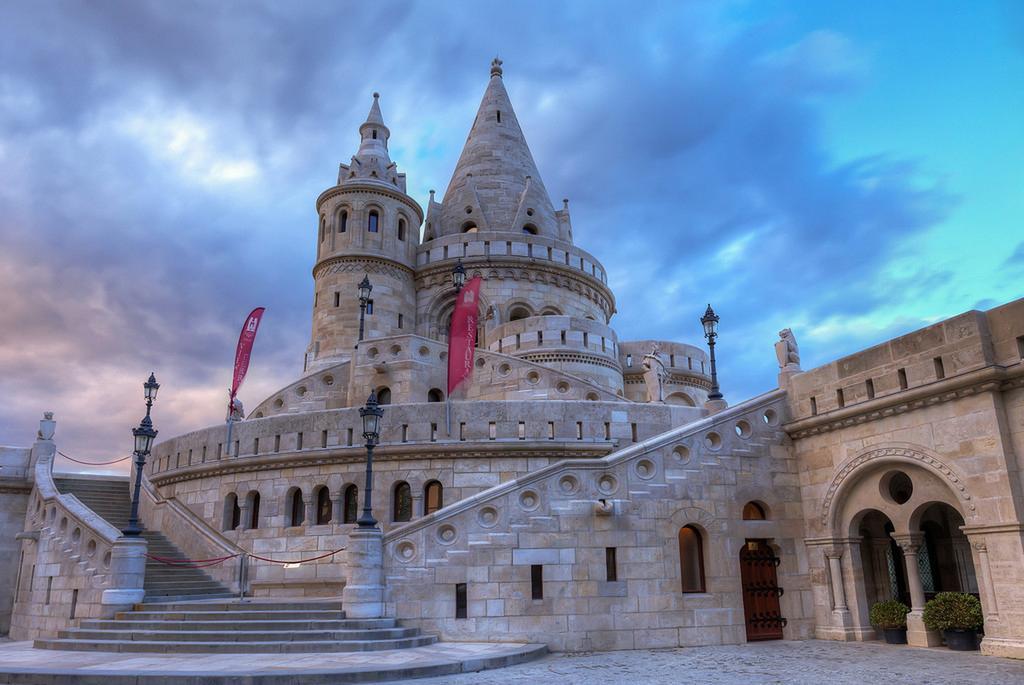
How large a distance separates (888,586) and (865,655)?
363cm

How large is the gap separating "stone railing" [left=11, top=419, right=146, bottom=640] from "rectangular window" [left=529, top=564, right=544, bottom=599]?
8250mm

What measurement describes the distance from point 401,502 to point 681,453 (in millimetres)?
7260

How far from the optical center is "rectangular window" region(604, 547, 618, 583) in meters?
13.3

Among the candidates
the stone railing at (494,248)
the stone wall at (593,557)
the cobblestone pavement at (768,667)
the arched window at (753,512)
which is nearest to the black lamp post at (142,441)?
the stone wall at (593,557)

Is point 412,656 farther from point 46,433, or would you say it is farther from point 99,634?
point 46,433

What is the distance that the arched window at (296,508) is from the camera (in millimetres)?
18828

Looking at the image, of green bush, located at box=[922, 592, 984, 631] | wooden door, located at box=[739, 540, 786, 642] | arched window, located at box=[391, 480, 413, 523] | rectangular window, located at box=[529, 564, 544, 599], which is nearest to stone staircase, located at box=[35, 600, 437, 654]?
rectangular window, located at box=[529, 564, 544, 599]

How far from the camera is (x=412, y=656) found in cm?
1137

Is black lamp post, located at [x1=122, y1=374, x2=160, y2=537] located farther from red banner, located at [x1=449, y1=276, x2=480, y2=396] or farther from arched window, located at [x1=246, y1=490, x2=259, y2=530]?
red banner, located at [x1=449, y1=276, x2=480, y2=396]

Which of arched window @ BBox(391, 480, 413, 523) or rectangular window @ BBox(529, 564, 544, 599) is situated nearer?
rectangular window @ BBox(529, 564, 544, 599)

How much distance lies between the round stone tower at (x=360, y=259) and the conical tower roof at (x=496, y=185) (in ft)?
11.7

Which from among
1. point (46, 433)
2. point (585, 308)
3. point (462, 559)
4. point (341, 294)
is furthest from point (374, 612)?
point (585, 308)

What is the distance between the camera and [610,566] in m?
13.4

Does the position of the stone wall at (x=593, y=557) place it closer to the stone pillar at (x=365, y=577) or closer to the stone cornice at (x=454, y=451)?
the stone pillar at (x=365, y=577)
